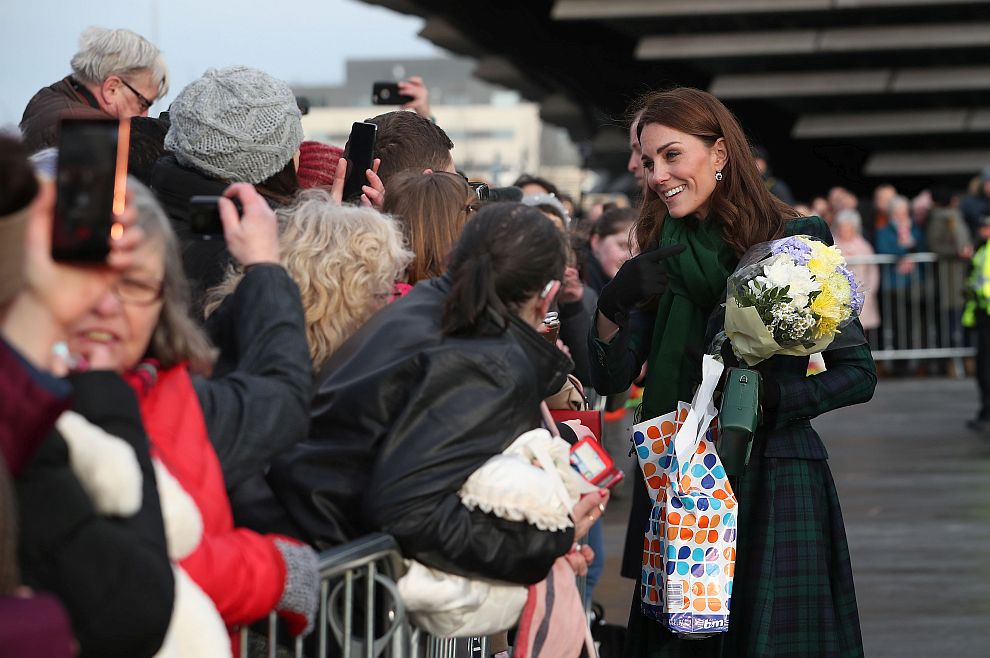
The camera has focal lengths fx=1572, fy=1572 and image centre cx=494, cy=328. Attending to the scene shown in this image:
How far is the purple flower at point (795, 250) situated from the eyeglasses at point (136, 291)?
2.22 m

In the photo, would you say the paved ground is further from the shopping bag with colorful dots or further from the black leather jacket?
the black leather jacket

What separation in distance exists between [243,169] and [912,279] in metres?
14.7

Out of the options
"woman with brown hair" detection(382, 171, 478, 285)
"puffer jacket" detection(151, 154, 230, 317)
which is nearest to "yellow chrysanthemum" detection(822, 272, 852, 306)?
"woman with brown hair" detection(382, 171, 478, 285)

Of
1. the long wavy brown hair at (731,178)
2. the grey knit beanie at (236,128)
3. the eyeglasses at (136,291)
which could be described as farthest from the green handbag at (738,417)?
the eyeglasses at (136,291)

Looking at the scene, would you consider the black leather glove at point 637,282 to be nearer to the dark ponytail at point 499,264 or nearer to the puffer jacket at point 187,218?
the dark ponytail at point 499,264

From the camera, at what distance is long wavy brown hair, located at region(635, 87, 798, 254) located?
477 centimetres

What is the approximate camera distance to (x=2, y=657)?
6.82 ft

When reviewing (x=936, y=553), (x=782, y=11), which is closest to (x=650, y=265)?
(x=936, y=553)

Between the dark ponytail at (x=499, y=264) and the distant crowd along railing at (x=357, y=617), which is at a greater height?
the dark ponytail at (x=499, y=264)

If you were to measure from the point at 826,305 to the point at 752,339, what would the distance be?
23 cm

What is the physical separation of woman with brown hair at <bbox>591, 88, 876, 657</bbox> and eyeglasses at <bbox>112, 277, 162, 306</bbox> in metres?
2.19

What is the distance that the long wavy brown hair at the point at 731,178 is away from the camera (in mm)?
4766

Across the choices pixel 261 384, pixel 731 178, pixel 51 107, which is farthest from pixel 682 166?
pixel 51 107

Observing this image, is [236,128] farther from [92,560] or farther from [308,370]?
[92,560]
